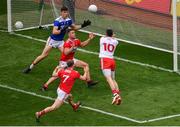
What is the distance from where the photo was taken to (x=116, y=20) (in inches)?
1030

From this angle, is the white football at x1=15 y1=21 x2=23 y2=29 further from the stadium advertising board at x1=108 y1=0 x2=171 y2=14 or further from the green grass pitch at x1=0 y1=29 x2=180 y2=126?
the stadium advertising board at x1=108 y1=0 x2=171 y2=14

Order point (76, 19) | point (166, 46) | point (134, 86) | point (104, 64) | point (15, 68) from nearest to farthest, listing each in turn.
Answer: point (104, 64) < point (134, 86) < point (15, 68) < point (166, 46) < point (76, 19)

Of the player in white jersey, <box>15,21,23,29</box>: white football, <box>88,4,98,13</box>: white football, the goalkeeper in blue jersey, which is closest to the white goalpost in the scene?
the goalkeeper in blue jersey

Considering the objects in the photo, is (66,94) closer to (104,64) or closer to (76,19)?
(104,64)

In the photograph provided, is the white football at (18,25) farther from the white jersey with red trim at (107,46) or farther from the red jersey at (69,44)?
the white jersey with red trim at (107,46)

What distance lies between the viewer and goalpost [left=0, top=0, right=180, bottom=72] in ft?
82.5

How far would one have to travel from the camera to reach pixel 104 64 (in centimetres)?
2034

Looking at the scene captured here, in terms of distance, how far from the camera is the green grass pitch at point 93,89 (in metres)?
18.9

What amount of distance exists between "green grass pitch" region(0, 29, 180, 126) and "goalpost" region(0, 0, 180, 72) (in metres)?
0.43

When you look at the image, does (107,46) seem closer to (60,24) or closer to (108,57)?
(108,57)

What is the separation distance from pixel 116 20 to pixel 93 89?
5.42 meters

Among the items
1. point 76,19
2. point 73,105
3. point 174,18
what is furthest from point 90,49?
point 73,105

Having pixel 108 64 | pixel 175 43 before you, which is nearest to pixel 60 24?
pixel 108 64

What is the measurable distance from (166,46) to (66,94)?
7592 millimetres
